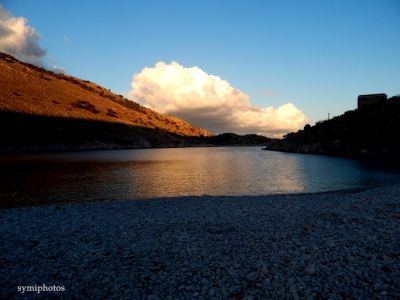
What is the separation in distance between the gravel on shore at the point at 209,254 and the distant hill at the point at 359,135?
75.9m

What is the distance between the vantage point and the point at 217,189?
3425 cm

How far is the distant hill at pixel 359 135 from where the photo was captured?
85.4 metres

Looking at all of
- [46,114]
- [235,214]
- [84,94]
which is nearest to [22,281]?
[235,214]

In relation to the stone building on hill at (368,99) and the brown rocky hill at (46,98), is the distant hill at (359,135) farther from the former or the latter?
the brown rocky hill at (46,98)

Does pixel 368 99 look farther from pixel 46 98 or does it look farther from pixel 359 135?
pixel 46 98

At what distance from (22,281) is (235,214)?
40.3 ft

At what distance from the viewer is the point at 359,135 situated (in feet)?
321

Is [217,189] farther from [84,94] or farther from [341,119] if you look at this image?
[84,94]

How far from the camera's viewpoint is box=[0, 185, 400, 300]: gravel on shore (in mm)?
8516

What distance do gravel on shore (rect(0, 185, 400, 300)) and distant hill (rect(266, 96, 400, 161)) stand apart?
2988 inches

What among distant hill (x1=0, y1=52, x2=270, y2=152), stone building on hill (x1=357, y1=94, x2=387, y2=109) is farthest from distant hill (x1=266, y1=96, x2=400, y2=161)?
distant hill (x1=0, y1=52, x2=270, y2=152)

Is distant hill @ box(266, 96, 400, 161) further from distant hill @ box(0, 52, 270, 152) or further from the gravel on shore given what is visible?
distant hill @ box(0, 52, 270, 152)

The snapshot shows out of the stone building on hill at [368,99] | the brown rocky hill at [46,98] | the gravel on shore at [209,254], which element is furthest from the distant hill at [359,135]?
the brown rocky hill at [46,98]

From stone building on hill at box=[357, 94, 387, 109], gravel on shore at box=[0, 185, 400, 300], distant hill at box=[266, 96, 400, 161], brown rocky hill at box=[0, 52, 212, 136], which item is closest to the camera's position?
gravel on shore at box=[0, 185, 400, 300]
